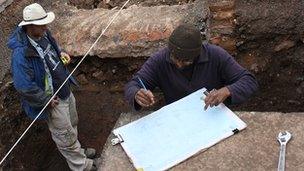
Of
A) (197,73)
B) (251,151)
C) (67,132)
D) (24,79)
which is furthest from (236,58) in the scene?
(251,151)

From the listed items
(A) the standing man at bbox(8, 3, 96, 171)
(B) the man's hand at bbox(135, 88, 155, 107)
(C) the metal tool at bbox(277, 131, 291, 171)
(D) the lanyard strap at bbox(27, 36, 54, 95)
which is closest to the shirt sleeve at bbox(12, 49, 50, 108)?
(A) the standing man at bbox(8, 3, 96, 171)

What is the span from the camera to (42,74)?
401 cm

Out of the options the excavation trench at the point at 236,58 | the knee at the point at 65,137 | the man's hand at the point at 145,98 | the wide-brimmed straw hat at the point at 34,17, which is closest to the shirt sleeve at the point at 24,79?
the wide-brimmed straw hat at the point at 34,17

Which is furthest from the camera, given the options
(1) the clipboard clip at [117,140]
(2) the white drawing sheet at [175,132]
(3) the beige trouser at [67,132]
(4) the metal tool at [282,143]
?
(3) the beige trouser at [67,132]

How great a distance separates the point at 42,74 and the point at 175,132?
1698mm

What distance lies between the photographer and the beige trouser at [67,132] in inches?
167

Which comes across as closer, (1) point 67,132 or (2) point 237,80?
(2) point 237,80

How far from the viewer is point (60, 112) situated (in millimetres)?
4234

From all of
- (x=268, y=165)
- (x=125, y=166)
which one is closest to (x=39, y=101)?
(x=125, y=166)

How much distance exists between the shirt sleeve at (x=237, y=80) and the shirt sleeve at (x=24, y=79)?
1641 mm

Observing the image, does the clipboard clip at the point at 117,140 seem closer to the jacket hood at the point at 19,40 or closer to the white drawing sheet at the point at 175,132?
the white drawing sheet at the point at 175,132

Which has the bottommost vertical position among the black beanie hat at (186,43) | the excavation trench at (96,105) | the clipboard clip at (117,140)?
the excavation trench at (96,105)

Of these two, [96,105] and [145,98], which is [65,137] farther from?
[145,98]

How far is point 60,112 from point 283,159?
236 cm
